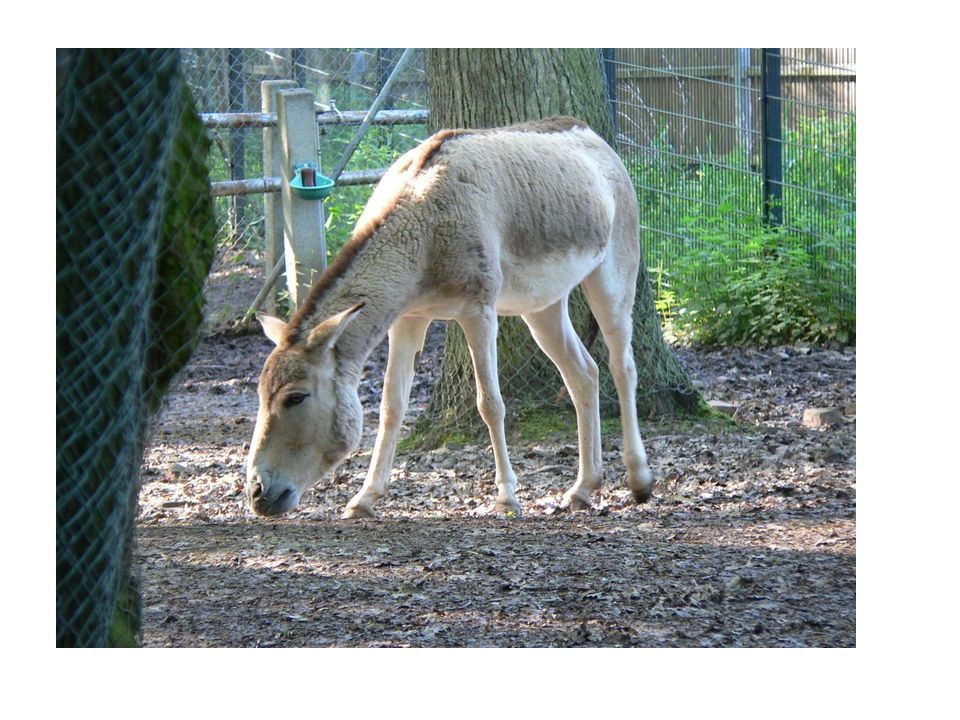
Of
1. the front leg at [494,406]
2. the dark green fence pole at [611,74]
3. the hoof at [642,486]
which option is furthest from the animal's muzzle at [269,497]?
the dark green fence pole at [611,74]

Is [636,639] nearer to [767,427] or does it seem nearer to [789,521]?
[789,521]

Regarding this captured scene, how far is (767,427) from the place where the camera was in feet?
24.8

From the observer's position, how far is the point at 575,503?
627cm

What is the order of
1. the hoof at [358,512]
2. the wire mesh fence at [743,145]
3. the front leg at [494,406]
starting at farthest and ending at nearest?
the wire mesh fence at [743,145]
the hoof at [358,512]
the front leg at [494,406]

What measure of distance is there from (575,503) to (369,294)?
1.63 metres

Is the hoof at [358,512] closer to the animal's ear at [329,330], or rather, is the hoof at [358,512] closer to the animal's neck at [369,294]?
the animal's neck at [369,294]

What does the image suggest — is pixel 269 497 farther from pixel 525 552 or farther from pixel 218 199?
pixel 218 199

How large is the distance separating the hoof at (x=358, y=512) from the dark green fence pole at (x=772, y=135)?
5484mm

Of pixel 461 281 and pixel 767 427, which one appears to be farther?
pixel 767 427

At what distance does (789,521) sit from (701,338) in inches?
177

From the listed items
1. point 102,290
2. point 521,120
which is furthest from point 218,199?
point 102,290

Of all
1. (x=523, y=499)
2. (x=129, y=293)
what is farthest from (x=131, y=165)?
(x=523, y=499)

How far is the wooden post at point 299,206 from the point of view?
9.62 m

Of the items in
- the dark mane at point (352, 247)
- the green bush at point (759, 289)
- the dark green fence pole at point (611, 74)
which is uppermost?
the dark green fence pole at point (611, 74)
